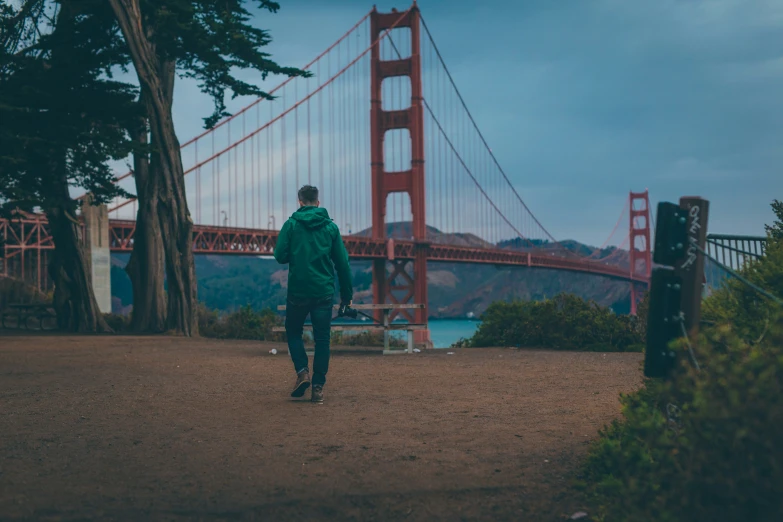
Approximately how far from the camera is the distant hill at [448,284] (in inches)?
2153

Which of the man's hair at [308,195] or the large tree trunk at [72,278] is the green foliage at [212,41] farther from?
the man's hair at [308,195]

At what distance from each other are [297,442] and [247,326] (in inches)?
488

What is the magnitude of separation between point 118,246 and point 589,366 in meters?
23.6

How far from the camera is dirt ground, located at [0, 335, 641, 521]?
3.53 m

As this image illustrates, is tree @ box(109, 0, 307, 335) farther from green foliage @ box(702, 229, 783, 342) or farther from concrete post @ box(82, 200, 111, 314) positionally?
green foliage @ box(702, 229, 783, 342)

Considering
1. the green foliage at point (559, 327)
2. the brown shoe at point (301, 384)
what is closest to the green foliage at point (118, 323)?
the green foliage at point (559, 327)

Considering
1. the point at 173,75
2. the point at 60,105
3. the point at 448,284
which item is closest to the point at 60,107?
the point at 60,105

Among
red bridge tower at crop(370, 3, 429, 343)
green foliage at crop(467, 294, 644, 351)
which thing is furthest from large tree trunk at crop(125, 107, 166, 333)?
red bridge tower at crop(370, 3, 429, 343)

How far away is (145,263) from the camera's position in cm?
1862

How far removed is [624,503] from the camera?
3.02 metres

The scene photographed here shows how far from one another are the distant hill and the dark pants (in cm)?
3264

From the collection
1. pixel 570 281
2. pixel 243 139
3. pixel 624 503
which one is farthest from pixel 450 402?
pixel 570 281

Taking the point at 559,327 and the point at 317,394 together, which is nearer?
the point at 317,394

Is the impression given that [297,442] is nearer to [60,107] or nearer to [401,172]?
[60,107]
